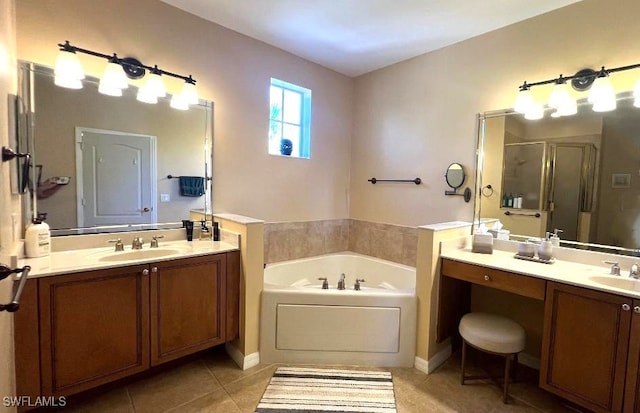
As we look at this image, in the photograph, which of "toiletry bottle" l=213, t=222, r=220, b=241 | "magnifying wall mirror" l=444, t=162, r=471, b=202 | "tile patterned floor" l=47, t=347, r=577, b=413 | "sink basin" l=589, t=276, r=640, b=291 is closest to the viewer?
"sink basin" l=589, t=276, r=640, b=291

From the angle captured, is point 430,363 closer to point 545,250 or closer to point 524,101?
point 545,250

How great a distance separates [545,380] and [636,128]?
165cm

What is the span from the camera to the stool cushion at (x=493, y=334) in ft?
6.38

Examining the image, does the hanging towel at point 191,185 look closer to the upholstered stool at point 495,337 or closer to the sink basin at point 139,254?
the sink basin at point 139,254

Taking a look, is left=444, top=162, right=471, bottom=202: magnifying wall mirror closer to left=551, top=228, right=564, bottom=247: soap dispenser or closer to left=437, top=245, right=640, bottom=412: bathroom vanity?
left=551, top=228, right=564, bottom=247: soap dispenser

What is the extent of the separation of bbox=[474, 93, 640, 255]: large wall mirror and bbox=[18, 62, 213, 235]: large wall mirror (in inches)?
93.4

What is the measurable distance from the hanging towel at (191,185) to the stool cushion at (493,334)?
2.23 meters

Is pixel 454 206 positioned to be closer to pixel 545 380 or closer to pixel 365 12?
pixel 545 380

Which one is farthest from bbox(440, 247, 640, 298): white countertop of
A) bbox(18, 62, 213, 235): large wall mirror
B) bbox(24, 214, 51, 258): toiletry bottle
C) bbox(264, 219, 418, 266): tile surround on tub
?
bbox(24, 214, 51, 258): toiletry bottle

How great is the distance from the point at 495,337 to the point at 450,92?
2031 mm

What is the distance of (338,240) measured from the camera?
12.0 ft

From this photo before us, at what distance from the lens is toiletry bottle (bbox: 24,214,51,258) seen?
1.77 m

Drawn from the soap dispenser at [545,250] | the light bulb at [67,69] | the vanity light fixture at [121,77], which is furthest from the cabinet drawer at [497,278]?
the light bulb at [67,69]

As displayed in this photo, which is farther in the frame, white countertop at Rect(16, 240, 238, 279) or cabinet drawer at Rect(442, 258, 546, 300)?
cabinet drawer at Rect(442, 258, 546, 300)
